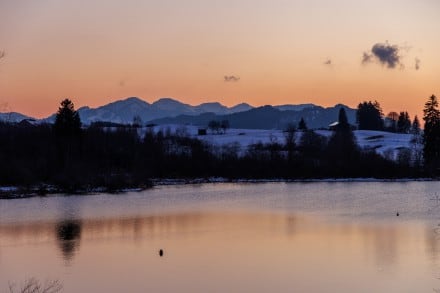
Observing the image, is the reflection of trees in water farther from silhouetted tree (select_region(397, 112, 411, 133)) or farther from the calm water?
silhouetted tree (select_region(397, 112, 411, 133))

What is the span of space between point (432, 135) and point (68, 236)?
37386 millimetres

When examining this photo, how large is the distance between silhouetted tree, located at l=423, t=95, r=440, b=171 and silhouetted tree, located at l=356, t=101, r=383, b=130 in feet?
390

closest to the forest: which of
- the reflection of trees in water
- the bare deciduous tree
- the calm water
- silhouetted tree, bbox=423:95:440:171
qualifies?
silhouetted tree, bbox=423:95:440:171

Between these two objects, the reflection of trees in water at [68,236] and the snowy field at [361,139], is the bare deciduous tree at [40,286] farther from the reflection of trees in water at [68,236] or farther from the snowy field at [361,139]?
the snowy field at [361,139]

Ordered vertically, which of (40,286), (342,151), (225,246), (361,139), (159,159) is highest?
(361,139)

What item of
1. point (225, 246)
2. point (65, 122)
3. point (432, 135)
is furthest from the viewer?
point (65, 122)

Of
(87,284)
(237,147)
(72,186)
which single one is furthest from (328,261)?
(237,147)

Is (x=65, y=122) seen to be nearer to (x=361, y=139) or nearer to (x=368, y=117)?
(x=361, y=139)

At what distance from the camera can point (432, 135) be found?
192 ft

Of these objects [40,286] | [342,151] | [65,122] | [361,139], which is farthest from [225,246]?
[361,139]

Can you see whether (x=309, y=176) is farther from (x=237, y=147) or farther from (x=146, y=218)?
(x=146, y=218)

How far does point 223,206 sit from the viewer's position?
170 feet

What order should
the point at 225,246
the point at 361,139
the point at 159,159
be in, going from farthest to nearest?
1. the point at 361,139
2. the point at 159,159
3. the point at 225,246

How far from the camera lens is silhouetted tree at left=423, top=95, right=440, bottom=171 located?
180 feet
